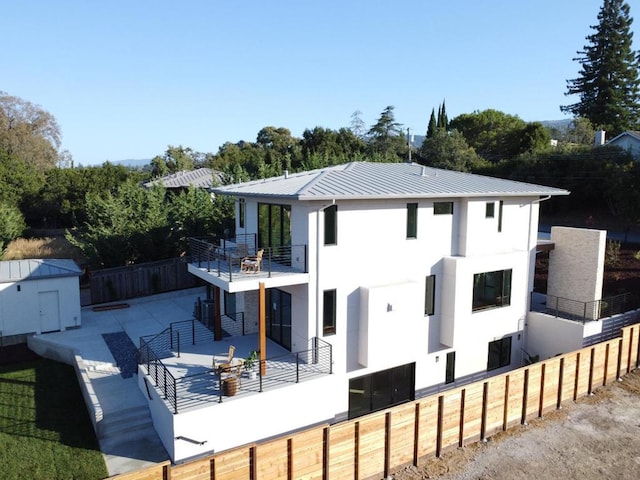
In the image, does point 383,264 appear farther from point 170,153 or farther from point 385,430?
point 170,153

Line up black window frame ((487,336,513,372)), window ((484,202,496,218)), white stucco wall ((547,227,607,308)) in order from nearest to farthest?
1. window ((484,202,496,218))
2. black window frame ((487,336,513,372))
3. white stucco wall ((547,227,607,308))

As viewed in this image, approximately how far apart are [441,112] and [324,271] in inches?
2828

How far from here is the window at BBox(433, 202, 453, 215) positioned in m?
16.4

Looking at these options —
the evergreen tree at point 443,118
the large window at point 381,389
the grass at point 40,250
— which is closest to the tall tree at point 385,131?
the evergreen tree at point 443,118

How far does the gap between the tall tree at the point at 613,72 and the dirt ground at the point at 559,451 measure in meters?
51.8

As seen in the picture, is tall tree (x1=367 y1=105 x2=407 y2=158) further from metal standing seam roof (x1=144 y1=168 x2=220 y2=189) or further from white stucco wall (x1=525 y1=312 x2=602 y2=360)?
white stucco wall (x1=525 y1=312 x2=602 y2=360)

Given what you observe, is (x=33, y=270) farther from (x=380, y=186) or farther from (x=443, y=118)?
(x=443, y=118)

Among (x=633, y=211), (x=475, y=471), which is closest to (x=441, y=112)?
(x=633, y=211)

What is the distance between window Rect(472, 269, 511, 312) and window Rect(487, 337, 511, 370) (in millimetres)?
1498

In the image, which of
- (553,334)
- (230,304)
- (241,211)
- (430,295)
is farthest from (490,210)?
(230,304)

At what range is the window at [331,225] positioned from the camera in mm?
14328

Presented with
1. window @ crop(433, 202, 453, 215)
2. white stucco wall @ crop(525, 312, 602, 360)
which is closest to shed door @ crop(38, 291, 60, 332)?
window @ crop(433, 202, 453, 215)

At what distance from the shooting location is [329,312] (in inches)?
577

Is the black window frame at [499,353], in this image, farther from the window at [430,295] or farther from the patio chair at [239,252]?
the patio chair at [239,252]
